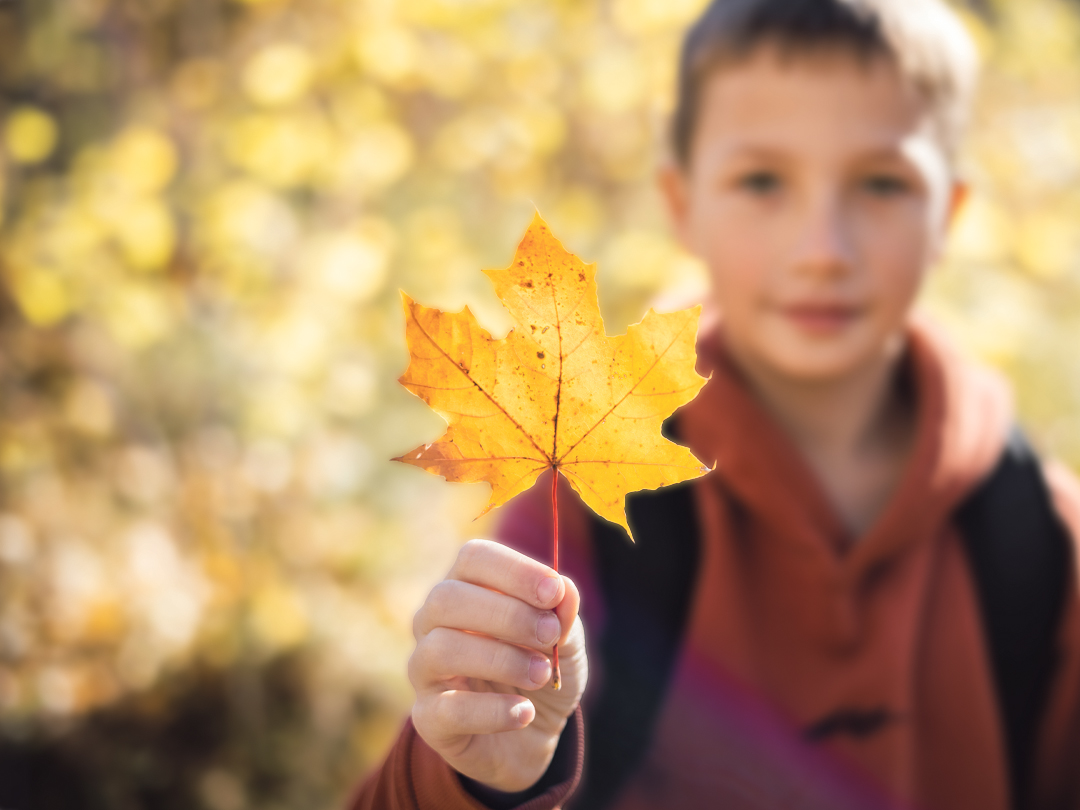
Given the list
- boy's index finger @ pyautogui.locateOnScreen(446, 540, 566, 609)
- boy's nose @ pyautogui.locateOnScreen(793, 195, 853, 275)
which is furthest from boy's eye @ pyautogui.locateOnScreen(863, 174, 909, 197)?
boy's index finger @ pyautogui.locateOnScreen(446, 540, 566, 609)

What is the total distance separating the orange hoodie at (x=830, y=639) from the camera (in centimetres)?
162

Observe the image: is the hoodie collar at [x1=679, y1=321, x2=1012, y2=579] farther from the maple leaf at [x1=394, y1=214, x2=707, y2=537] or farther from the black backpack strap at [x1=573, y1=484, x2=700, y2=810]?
the maple leaf at [x1=394, y1=214, x2=707, y2=537]

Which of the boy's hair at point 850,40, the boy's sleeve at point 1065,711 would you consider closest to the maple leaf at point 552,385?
the boy's hair at point 850,40

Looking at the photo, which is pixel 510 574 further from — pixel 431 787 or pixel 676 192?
pixel 676 192

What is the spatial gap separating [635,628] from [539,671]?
32.5 inches

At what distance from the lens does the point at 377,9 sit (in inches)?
104

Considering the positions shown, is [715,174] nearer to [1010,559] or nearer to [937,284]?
[1010,559]

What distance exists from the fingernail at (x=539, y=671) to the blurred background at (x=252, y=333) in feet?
6.26

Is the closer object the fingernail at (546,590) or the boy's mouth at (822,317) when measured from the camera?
the fingernail at (546,590)

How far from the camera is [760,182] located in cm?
162

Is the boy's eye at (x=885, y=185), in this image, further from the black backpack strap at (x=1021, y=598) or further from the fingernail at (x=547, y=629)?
the fingernail at (x=547, y=629)

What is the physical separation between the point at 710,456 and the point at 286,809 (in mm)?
1873

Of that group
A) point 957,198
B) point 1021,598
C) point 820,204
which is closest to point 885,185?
point 820,204

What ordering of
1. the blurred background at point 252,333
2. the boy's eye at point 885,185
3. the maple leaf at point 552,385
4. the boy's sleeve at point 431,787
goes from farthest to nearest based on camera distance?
1. the blurred background at point 252,333
2. the boy's eye at point 885,185
3. the boy's sleeve at point 431,787
4. the maple leaf at point 552,385
